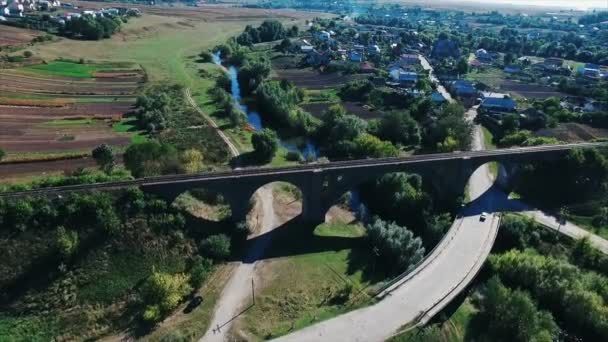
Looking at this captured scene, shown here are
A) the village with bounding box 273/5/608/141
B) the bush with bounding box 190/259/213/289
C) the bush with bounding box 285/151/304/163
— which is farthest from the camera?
the village with bounding box 273/5/608/141

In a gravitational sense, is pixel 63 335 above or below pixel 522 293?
below

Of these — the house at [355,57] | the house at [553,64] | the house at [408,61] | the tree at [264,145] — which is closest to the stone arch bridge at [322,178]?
the tree at [264,145]

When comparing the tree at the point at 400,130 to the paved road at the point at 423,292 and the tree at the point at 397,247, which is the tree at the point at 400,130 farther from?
the tree at the point at 397,247

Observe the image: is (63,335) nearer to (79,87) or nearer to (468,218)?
(468,218)

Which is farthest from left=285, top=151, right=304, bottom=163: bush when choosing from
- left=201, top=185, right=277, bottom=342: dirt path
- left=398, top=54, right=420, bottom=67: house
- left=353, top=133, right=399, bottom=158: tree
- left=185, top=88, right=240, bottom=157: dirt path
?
left=398, top=54, right=420, bottom=67: house

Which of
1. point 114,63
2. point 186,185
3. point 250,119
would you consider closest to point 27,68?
point 114,63

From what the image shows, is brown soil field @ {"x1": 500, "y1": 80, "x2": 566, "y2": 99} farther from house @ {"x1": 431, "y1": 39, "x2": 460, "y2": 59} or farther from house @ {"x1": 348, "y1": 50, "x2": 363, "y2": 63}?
house @ {"x1": 348, "y1": 50, "x2": 363, "y2": 63}
